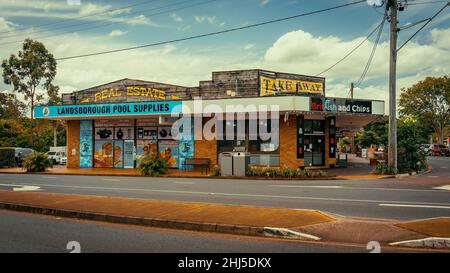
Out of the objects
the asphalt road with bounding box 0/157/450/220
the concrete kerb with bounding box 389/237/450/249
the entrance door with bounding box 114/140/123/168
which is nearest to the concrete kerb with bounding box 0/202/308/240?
the concrete kerb with bounding box 389/237/450/249

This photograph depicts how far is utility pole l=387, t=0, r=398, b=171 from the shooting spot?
2109cm

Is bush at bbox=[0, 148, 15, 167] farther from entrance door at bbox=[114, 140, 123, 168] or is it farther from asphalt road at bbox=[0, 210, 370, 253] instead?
asphalt road at bbox=[0, 210, 370, 253]

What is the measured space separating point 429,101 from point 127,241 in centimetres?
6086

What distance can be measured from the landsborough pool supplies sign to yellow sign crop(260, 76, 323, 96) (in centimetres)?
1108

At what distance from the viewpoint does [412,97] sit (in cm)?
6016

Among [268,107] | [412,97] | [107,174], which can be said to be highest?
[412,97]

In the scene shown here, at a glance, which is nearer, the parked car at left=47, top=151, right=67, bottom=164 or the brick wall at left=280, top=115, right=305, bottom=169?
the brick wall at left=280, top=115, right=305, bottom=169

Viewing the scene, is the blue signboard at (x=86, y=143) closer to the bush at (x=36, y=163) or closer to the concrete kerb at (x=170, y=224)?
the bush at (x=36, y=163)

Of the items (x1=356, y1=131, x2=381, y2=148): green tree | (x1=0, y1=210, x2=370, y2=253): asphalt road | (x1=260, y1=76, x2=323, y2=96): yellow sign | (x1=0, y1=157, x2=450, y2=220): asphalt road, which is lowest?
(x1=0, y1=210, x2=370, y2=253): asphalt road

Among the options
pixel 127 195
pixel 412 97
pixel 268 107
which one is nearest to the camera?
pixel 127 195

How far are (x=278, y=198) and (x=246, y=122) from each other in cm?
1454

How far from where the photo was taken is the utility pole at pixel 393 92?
21.1 meters
